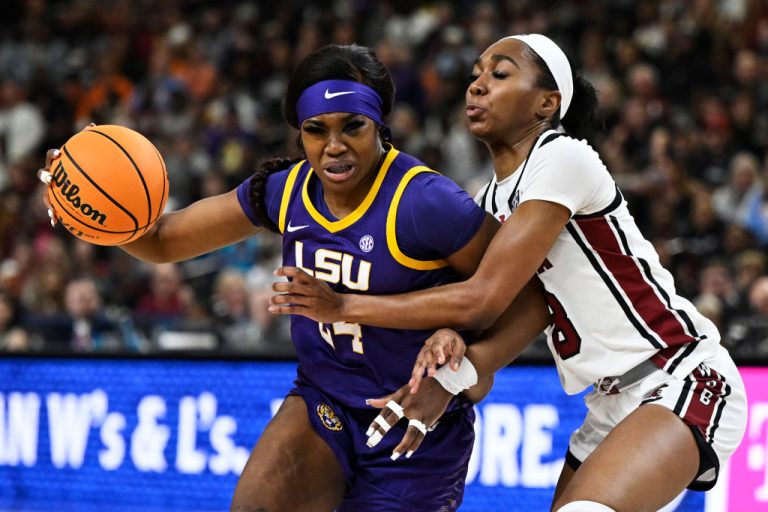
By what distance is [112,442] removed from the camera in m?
6.75

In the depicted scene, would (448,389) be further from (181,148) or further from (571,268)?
(181,148)

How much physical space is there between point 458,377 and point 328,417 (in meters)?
0.48

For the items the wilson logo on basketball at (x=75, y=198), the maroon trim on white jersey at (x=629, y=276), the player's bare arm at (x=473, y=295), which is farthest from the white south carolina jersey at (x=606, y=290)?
the wilson logo on basketball at (x=75, y=198)

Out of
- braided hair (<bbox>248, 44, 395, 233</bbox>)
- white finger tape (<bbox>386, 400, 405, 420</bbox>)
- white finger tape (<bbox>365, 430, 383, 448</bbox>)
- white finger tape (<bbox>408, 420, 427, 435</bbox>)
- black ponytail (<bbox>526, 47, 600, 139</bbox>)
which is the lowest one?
white finger tape (<bbox>365, 430, 383, 448</bbox>)

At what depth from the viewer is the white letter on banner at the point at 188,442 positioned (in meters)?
6.56

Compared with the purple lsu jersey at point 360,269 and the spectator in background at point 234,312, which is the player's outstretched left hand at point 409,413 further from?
the spectator in background at point 234,312

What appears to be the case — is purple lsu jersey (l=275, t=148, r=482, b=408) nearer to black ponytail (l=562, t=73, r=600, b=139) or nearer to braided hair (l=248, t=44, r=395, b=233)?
braided hair (l=248, t=44, r=395, b=233)

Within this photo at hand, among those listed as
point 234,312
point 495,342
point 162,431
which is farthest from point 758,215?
point 495,342

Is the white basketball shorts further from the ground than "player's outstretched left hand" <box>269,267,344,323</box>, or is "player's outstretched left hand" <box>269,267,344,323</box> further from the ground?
"player's outstretched left hand" <box>269,267,344,323</box>

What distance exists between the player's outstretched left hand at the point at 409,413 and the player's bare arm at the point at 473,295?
0.19m

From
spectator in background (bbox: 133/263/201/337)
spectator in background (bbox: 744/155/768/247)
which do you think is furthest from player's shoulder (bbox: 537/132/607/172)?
spectator in background (bbox: 133/263/201/337)

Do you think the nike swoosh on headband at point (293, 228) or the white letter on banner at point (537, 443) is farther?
the white letter on banner at point (537, 443)

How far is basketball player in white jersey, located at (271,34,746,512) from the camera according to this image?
3188 millimetres

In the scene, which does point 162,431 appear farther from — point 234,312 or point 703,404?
point 703,404
